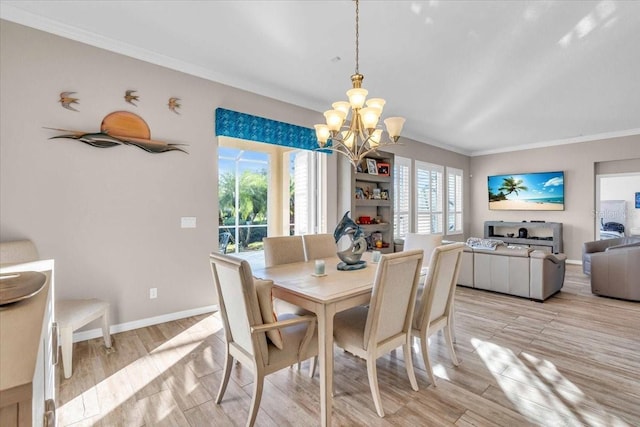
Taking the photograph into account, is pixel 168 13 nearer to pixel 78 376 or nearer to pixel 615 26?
pixel 78 376

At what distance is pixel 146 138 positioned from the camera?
10.7 ft

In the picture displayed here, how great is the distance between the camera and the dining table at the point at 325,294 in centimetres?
182

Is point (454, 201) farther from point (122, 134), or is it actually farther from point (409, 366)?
point (122, 134)

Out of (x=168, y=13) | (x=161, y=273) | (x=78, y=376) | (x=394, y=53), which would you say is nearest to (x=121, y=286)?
(x=161, y=273)

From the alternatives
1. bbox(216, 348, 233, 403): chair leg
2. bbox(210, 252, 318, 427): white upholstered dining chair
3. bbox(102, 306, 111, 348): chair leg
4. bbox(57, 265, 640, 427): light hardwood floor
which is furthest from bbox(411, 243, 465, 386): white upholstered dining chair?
bbox(102, 306, 111, 348): chair leg

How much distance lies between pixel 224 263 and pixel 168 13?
228cm

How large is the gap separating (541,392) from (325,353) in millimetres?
1620

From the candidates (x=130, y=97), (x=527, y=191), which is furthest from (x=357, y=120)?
(x=527, y=191)

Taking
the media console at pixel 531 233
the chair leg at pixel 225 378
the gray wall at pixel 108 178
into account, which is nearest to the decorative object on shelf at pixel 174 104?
the gray wall at pixel 108 178

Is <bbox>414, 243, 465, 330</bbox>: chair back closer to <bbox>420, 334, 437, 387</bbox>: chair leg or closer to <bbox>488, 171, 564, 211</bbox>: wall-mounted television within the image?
<bbox>420, 334, 437, 387</bbox>: chair leg

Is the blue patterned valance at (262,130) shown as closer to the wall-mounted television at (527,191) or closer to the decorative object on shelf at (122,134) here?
the decorative object on shelf at (122,134)

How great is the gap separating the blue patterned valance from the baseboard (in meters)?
2.12

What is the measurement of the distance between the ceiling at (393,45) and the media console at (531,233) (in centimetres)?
312

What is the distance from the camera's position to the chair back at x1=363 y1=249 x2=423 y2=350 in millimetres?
1866
